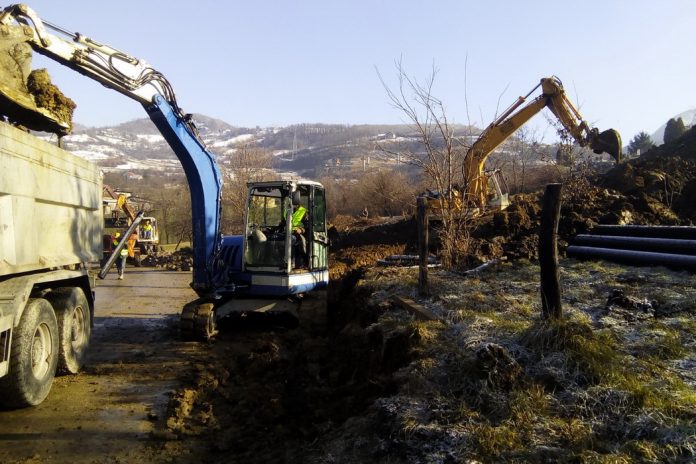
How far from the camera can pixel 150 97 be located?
8172 mm

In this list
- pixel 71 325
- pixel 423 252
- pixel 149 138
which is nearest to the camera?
pixel 71 325

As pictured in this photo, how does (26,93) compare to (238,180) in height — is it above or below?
below

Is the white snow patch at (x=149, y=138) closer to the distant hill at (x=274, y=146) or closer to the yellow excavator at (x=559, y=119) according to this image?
the distant hill at (x=274, y=146)

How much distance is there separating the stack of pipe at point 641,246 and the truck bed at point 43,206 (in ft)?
27.1

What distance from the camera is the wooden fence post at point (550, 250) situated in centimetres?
511

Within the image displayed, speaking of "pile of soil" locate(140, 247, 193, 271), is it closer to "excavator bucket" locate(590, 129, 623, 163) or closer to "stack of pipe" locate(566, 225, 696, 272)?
"excavator bucket" locate(590, 129, 623, 163)

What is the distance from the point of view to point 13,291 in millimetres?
4863

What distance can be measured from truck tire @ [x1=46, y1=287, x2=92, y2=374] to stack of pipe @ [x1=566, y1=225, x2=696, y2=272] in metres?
8.30

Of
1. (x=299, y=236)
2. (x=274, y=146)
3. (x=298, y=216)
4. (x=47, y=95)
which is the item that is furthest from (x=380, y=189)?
(x=274, y=146)

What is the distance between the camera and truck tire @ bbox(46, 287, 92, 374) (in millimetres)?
6324

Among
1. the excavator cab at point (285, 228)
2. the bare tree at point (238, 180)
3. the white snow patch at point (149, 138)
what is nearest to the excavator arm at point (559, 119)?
the excavator cab at point (285, 228)

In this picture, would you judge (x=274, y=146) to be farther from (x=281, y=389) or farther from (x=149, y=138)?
(x=281, y=389)

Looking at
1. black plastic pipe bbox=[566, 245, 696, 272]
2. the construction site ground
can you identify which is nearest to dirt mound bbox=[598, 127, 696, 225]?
black plastic pipe bbox=[566, 245, 696, 272]

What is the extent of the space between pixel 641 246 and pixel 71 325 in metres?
8.95
